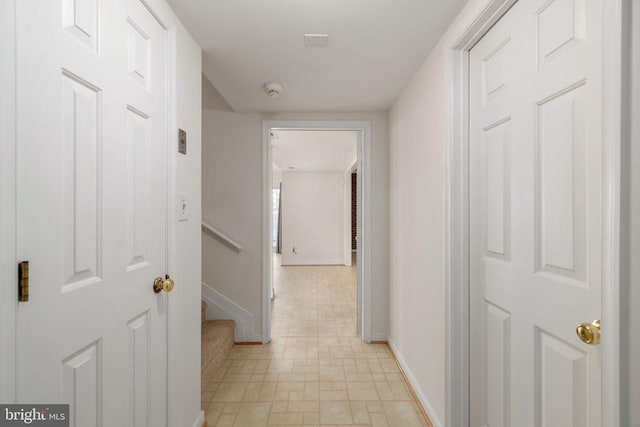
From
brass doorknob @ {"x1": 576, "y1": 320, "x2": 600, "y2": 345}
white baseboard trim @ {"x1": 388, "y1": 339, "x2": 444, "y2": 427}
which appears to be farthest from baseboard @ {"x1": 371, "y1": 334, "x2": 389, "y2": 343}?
brass doorknob @ {"x1": 576, "y1": 320, "x2": 600, "y2": 345}

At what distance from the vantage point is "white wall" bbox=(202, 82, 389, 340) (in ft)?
9.78

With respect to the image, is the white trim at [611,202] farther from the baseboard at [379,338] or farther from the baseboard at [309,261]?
the baseboard at [309,261]

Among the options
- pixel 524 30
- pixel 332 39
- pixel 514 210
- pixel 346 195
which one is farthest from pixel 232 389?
pixel 346 195

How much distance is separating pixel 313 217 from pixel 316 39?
6091 millimetres

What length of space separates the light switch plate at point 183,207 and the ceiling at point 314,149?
2.32 m

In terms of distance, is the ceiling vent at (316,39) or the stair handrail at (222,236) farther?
the stair handrail at (222,236)

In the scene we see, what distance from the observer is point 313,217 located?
7.71m

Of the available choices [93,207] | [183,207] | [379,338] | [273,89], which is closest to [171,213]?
[183,207]

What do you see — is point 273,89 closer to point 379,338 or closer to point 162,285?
point 162,285

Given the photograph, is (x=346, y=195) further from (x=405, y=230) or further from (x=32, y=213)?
(x=32, y=213)

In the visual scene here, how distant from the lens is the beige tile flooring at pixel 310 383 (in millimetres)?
1928

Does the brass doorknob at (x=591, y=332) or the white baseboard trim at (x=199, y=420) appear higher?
the brass doorknob at (x=591, y=332)

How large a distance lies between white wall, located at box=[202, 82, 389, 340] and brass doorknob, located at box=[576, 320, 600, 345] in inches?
86.7

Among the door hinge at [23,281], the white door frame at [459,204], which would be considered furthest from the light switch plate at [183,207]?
the white door frame at [459,204]
